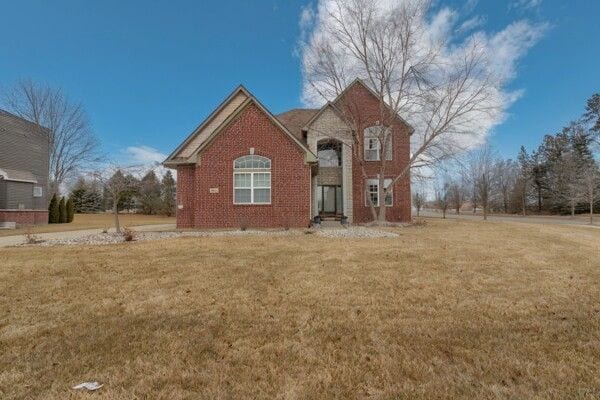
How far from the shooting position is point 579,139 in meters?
51.8

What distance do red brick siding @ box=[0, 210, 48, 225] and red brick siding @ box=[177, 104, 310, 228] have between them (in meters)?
16.0

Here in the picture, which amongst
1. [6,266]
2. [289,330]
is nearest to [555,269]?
[289,330]

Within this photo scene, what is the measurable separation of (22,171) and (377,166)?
27.7 metres

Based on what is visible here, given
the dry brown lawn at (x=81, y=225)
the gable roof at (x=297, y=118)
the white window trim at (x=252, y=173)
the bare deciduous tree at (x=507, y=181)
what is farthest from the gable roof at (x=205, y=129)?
the bare deciduous tree at (x=507, y=181)

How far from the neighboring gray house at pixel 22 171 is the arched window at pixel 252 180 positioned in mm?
18021

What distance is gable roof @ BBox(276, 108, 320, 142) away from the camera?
2502cm

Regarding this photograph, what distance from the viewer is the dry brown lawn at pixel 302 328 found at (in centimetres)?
298

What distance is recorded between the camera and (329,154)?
25062mm

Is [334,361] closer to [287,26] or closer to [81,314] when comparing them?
[81,314]

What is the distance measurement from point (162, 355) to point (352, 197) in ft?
69.6

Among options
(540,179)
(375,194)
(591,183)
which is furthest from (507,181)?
(375,194)

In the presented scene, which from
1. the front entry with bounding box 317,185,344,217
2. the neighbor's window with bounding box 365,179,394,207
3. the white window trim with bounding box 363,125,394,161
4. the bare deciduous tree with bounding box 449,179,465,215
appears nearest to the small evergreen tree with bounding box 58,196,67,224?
the front entry with bounding box 317,185,344,217

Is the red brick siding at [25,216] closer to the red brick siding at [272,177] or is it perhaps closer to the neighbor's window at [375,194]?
the red brick siding at [272,177]

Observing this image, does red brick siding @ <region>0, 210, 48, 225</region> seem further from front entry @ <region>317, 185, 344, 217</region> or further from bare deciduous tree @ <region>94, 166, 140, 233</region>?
front entry @ <region>317, 185, 344, 217</region>
